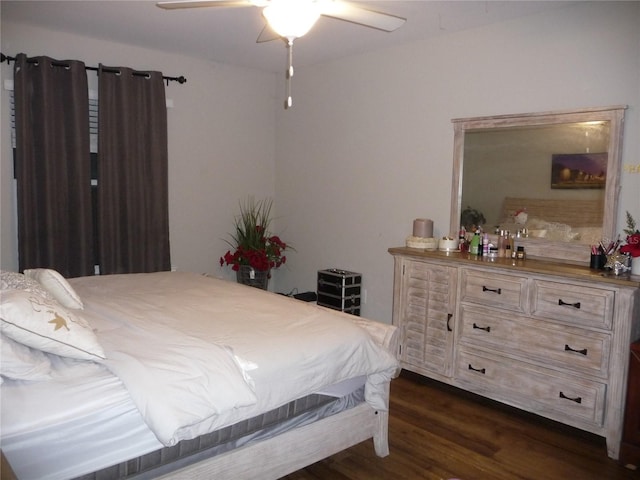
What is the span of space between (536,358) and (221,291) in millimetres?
1819

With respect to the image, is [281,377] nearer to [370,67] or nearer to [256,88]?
[370,67]

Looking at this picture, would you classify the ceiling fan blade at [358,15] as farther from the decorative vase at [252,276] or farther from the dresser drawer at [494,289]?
the decorative vase at [252,276]

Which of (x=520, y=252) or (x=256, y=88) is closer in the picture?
(x=520, y=252)

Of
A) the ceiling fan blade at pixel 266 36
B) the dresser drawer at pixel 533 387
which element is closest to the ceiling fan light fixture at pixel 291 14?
the ceiling fan blade at pixel 266 36

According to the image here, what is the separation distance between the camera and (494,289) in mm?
2994

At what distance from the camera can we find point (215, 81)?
15.3ft

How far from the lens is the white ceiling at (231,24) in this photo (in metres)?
3.11

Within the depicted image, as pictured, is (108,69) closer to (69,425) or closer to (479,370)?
(69,425)

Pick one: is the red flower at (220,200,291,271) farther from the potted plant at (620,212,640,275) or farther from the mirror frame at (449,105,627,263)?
the potted plant at (620,212,640,275)

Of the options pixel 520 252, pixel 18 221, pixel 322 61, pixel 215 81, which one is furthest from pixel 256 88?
pixel 520 252

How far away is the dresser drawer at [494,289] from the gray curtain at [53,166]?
2795mm

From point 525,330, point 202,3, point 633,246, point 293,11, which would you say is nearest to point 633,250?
point 633,246

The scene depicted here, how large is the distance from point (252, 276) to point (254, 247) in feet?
0.93

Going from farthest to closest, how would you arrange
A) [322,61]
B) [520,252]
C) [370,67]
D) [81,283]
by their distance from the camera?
[322,61], [370,67], [520,252], [81,283]
